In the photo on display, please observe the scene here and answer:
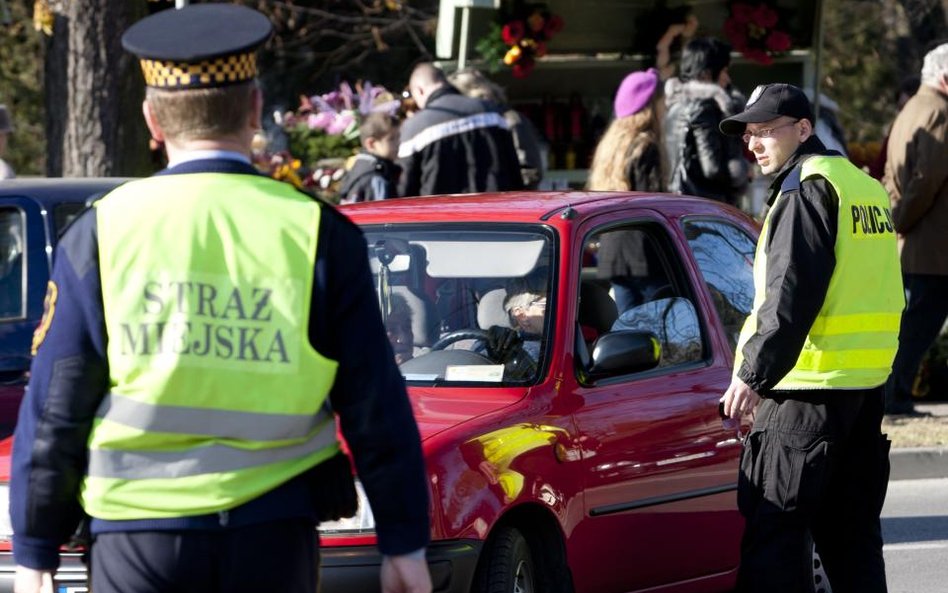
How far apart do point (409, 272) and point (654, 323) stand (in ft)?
2.90

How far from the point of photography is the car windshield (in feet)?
17.8

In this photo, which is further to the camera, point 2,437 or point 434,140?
point 434,140

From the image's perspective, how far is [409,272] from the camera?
18.9 feet

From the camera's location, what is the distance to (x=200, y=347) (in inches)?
114

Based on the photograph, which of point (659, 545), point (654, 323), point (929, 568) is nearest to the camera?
point (659, 545)

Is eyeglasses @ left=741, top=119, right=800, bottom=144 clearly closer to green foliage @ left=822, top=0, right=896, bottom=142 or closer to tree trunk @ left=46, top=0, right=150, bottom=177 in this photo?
tree trunk @ left=46, top=0, right=150, bottom=177

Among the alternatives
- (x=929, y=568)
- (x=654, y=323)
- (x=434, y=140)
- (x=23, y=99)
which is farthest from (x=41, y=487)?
(x=23, y=99)

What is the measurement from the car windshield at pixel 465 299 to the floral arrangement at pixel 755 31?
8.28 meters

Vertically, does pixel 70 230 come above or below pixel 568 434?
above

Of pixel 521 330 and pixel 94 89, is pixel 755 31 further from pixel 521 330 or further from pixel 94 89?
pixel 521 330

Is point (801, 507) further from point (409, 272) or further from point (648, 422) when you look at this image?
point (409, 272)

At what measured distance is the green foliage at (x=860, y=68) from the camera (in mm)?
26500

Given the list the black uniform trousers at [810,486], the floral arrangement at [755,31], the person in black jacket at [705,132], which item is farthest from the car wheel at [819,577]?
the floral arrangement at [755,31]

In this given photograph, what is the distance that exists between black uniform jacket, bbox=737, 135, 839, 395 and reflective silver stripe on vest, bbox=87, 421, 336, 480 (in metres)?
2.17
